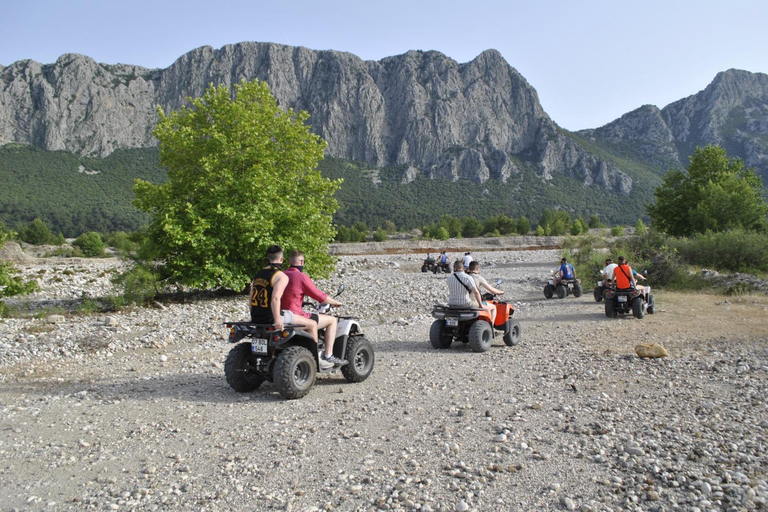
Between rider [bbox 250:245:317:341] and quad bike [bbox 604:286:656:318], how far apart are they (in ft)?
35.1

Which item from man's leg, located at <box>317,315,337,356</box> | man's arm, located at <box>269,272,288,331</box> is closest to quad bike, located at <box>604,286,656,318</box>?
man's leg, located at <box>317,315,337,356</box>

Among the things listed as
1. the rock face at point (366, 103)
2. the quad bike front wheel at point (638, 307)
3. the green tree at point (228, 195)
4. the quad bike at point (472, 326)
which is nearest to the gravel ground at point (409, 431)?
the quad bike at point (472, 326)

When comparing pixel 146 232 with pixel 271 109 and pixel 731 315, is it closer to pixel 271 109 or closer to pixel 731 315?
pixel 271 109

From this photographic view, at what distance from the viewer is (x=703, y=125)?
16825 cm

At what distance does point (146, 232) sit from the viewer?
19.2 metres

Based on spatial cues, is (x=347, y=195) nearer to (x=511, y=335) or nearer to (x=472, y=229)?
(x=472, y=229)

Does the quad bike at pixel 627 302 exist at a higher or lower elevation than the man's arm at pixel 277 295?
lower

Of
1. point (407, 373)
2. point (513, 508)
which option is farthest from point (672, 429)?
point (407, 373)

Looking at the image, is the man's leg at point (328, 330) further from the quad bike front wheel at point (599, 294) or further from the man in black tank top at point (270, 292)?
the quad bike front wheel at point (599, 294)

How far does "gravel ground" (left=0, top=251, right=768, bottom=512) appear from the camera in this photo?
13.4 ft

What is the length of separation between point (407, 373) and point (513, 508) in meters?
4.58

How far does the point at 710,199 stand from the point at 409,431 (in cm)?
4154

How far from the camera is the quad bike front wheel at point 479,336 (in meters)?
9.93

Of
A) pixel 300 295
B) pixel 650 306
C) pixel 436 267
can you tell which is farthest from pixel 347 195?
pixel 300 295
